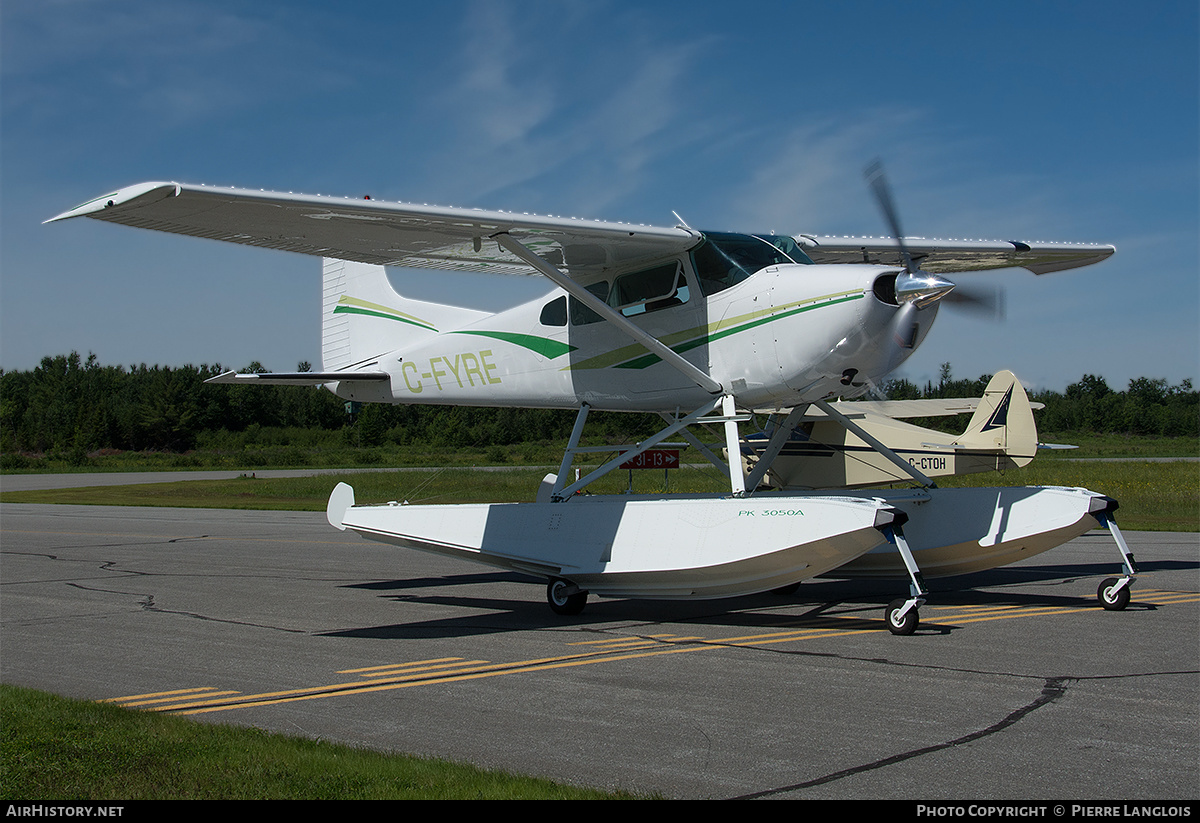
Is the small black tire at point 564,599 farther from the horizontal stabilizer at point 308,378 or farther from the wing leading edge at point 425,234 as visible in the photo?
the horizontal stabilizer at point 308,378

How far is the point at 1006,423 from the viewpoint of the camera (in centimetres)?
1636

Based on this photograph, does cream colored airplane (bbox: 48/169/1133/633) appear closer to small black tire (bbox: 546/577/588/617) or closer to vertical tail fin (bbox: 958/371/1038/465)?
small black tire (bbox: 546/577/588/617)

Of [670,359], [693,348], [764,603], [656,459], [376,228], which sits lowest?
[764,603]

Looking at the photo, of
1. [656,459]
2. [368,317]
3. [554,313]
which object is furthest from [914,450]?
[368,317]

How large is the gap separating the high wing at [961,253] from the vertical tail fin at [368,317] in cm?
487

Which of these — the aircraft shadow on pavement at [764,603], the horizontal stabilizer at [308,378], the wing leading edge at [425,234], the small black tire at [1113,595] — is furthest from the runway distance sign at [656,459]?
the small black tire at [1113,595]

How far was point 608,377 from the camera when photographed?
1145cm

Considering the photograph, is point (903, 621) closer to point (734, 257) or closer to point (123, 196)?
point (734, 257)

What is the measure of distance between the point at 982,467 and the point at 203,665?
1348cm

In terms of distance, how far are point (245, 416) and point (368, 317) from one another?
68.0 metres

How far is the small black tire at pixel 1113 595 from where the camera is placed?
966cm

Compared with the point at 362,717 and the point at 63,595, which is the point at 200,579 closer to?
the point at 63,595

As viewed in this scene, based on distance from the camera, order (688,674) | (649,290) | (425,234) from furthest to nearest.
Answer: (649,290), (425,234), (688,674)
